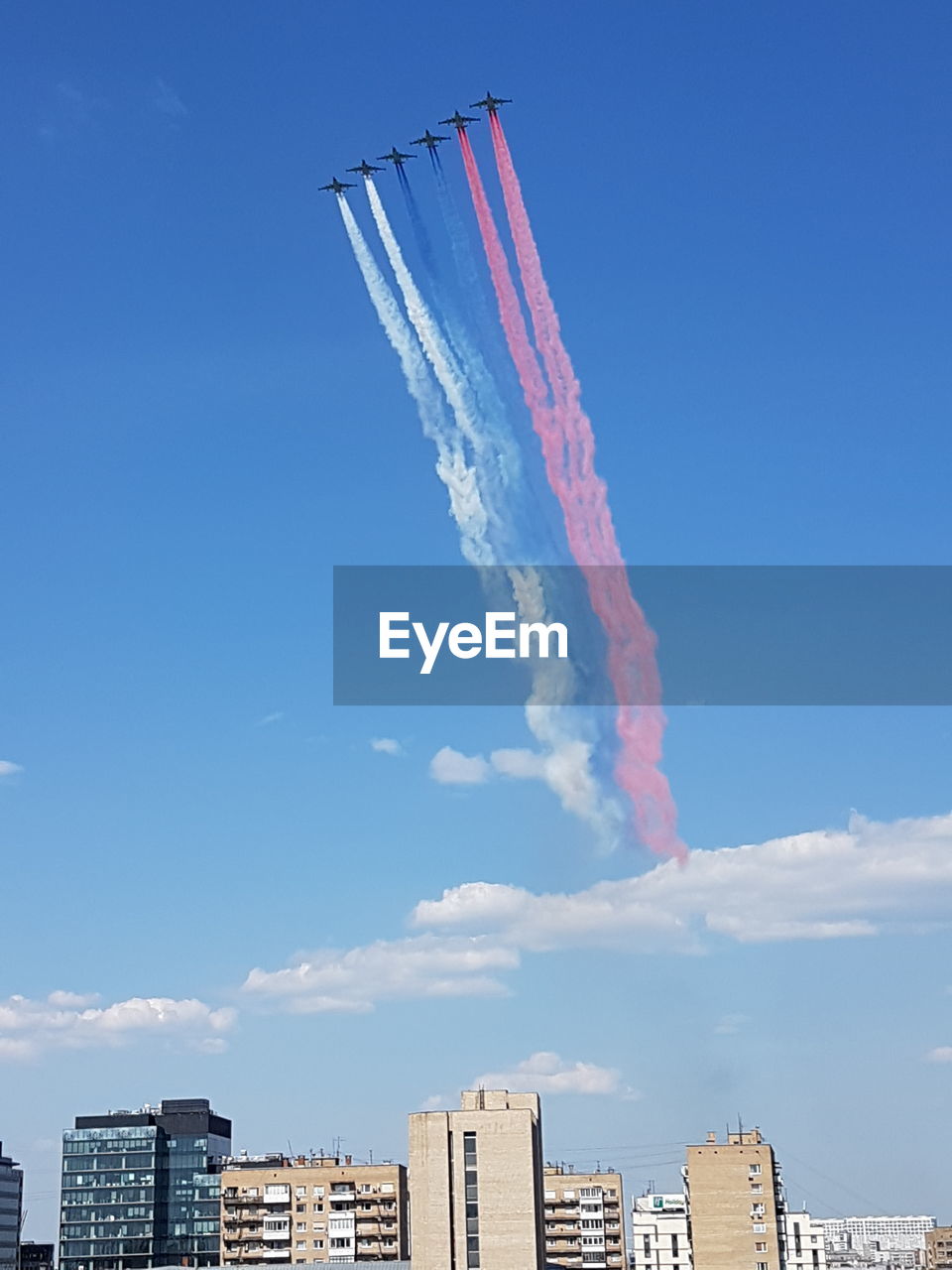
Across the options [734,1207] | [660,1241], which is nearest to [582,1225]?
[660,1241]

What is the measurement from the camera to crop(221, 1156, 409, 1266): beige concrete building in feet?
550

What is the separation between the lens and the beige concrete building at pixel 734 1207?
136 meters

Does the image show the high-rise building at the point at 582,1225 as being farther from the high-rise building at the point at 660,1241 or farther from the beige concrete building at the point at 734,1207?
the beige concrete building at the point at 734,1207

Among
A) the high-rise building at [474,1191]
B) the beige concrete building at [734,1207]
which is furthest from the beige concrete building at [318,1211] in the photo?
the high-rise building at [474,1191]

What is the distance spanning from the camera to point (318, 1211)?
16862 cm

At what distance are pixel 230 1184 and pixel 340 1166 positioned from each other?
12356mm

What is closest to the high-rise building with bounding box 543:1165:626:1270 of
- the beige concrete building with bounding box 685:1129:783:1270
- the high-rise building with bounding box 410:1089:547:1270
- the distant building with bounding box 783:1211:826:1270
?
the distant building with bounding box 783:1211:826:1270

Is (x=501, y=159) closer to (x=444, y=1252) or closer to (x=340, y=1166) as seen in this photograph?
(x=444, y=1252)

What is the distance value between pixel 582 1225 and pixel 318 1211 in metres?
30.1

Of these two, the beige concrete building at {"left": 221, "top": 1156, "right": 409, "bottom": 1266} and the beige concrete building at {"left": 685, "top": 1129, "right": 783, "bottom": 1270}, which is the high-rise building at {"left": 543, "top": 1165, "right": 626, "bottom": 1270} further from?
the beige concrete building at {"left": 685, "top": 1129, "right": 783, "bottom": 1270}

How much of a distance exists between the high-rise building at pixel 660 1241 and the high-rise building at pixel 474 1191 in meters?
59.6

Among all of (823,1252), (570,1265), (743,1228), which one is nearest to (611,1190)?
(570,1265)

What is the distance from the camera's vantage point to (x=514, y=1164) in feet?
352

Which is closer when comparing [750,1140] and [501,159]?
[501,159]
